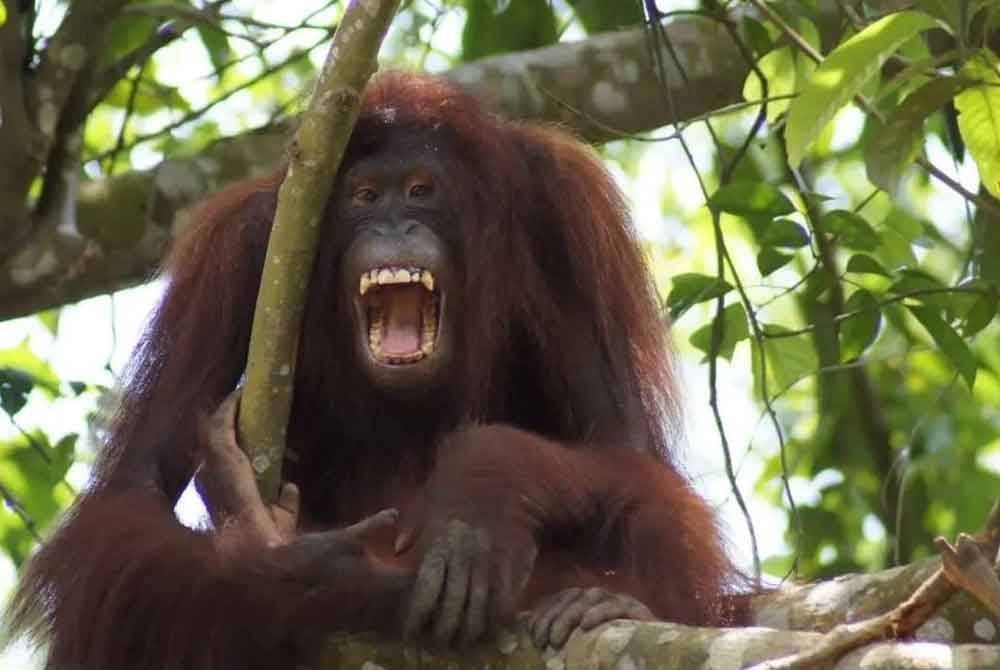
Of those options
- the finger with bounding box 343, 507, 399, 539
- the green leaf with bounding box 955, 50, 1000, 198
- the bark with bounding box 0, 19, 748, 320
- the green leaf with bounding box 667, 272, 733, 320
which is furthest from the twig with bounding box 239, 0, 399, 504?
the bark with bounding box 0, 19, 748, 320

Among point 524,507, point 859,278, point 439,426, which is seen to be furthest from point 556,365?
point 859,278

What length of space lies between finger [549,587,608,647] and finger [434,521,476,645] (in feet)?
0.83

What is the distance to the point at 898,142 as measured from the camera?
357cm

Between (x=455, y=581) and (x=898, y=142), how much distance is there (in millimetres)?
1140

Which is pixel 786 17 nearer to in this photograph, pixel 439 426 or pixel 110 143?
pixel 439 426

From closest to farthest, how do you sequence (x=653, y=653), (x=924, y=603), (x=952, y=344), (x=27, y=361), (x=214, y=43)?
(x=924, y=603) < (x=653, y=653) < (x=952, y=344) < (x=27, y=361) < (x=214, y=43)

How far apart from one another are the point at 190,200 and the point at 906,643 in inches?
141

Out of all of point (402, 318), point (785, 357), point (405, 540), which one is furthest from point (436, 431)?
point (785, 357)

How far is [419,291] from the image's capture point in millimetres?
4574

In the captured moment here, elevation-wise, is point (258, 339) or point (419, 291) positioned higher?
point (419, 291)

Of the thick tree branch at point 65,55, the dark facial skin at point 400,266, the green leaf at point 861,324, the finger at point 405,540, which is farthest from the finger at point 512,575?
the thick tree branch at point 65,55

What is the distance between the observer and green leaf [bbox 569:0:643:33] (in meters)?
5.54

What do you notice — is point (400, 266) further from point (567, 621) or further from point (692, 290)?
point (567, 621)

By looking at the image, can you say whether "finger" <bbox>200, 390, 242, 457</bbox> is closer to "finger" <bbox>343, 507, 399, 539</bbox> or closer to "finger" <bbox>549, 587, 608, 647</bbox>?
"finger" <bbox>343, 507, 399, 539</bbox>
